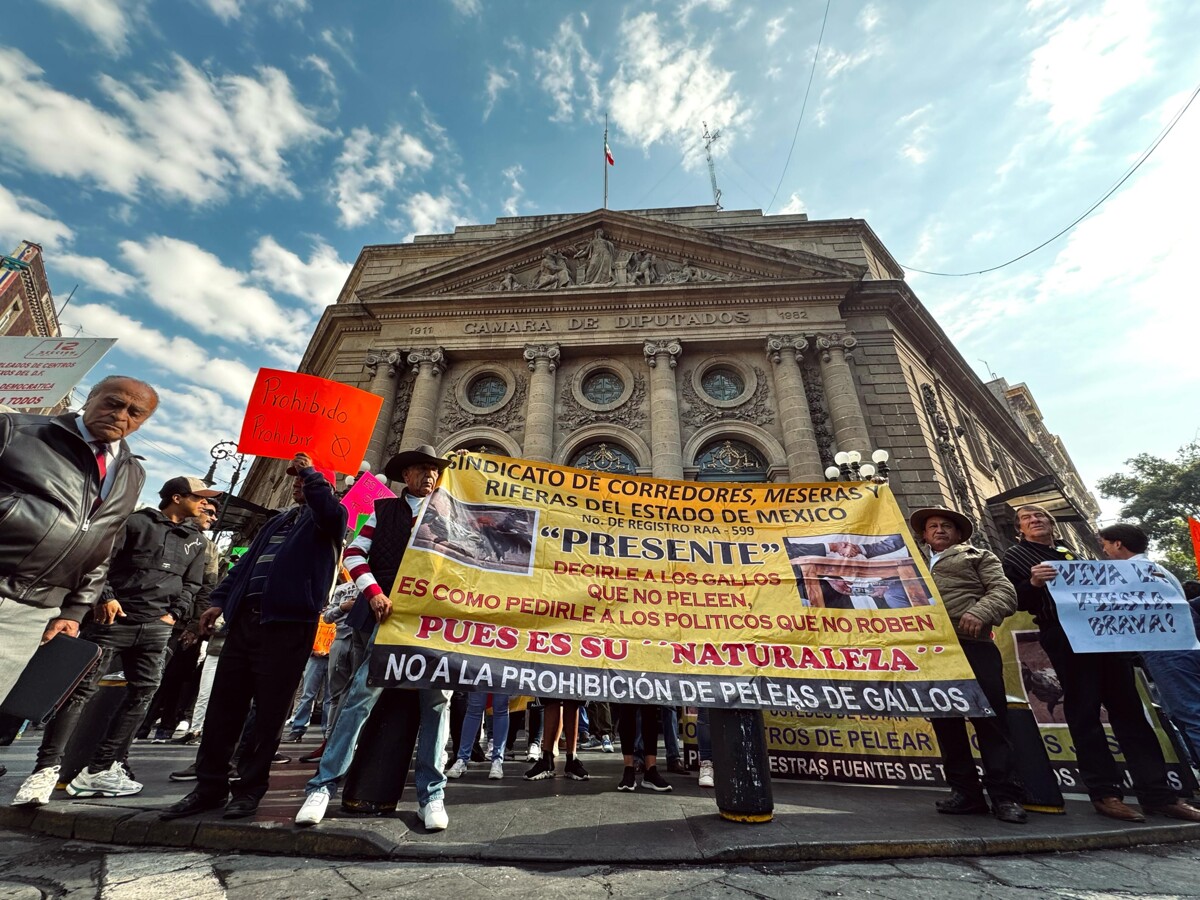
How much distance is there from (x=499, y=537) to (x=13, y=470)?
7.84ft

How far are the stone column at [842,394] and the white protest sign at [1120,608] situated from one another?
990 centimetres

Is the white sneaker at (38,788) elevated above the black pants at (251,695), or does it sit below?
below

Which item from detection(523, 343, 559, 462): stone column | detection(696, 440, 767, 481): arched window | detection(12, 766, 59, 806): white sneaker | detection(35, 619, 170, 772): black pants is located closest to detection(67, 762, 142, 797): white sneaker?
detection(35, 619, 170, 772): black pants

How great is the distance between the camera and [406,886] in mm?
2146

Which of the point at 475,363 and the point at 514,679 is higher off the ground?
the point at 475,363

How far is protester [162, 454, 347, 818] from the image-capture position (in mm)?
3004

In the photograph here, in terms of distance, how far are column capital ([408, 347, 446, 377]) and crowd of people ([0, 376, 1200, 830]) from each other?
38.3 feet

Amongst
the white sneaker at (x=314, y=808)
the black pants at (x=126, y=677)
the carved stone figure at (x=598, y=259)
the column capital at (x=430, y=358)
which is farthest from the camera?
the carved stone figure at (x=598, y=259)

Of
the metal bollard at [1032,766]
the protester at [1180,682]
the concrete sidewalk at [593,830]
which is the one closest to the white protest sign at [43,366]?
the concrete sidewalk at [593,830]

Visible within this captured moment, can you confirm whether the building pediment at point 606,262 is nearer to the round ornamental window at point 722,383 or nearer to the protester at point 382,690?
the round ornamental window at point 722,383

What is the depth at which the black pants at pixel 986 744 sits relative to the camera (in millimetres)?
3611

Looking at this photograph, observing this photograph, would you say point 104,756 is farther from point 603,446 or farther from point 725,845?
point 603,446

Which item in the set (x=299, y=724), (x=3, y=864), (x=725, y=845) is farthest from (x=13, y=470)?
(x=299, y=724)

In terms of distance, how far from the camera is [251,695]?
330 centimetres
